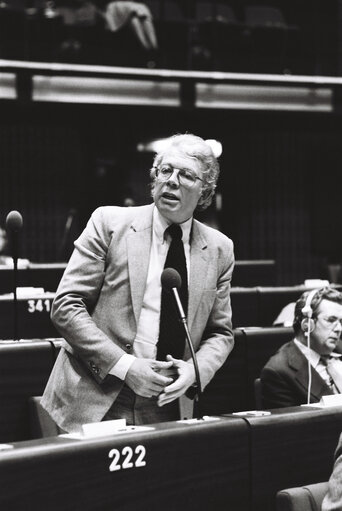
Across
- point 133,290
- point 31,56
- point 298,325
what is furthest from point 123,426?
point 31,56

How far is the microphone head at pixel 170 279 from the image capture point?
214 centimetres

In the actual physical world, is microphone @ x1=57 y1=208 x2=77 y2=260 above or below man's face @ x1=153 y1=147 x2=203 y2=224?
below

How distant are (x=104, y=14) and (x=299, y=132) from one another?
2462mm

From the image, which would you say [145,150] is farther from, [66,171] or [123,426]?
[123,426]

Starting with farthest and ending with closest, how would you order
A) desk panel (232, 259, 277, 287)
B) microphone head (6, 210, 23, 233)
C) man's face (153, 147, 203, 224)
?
desk panel (232, 259, 277, 287) < microphone head (6, 210, 23, 233) < man's face (153, 147, 203, 224)

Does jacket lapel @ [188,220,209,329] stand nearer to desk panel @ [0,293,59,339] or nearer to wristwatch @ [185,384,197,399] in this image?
wristwatch @ [185,384,197,399]

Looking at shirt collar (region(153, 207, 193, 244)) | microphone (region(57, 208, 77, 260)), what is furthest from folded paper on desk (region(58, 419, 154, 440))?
microphone (region(57, 208, 77, 260))

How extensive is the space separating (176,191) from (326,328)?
135cm

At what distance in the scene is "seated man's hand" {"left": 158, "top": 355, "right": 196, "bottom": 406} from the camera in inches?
87.6

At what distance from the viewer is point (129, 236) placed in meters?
2.35

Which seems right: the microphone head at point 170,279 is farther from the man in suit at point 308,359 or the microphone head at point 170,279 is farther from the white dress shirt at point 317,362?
the white dress shirt at point 317,362

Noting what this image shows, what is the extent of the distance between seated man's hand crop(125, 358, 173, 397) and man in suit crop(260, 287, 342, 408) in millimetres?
1026

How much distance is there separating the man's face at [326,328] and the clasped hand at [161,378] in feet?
4.17

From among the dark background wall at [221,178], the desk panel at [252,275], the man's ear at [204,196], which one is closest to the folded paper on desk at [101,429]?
the man's ear at [204,196]
